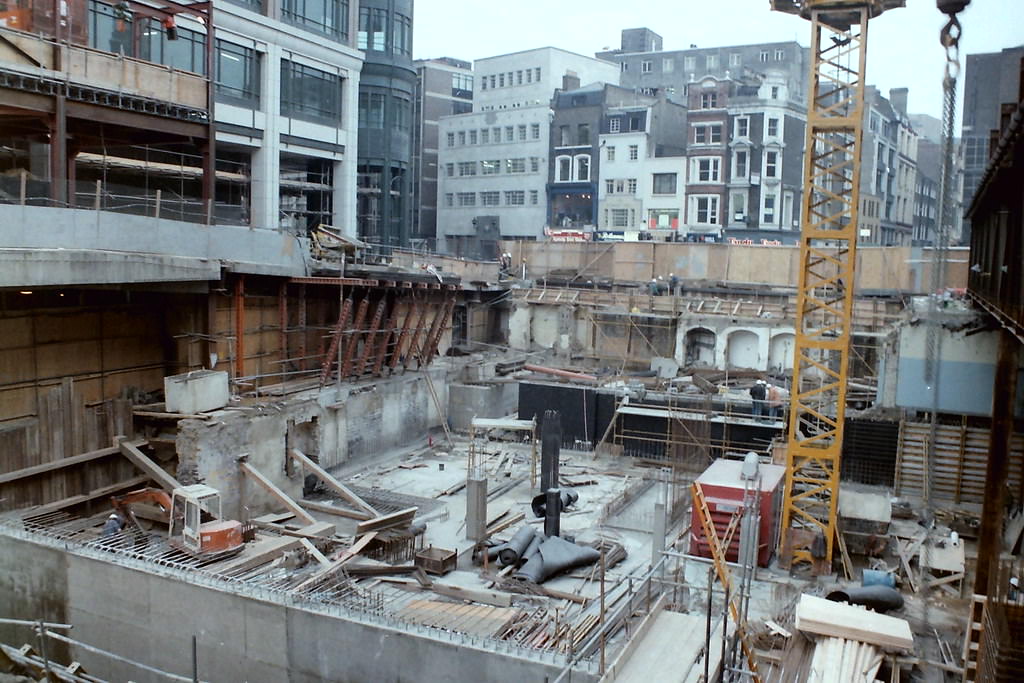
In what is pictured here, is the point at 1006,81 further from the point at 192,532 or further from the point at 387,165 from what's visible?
the point at 387,165

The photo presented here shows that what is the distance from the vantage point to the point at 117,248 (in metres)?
20.6

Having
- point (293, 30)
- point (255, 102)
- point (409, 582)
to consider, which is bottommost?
point (409, 582)

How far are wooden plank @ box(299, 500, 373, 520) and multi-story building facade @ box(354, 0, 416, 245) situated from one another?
25.8 metres

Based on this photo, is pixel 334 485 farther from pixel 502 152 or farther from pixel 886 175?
pixel 886 175

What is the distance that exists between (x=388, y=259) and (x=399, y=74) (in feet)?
55.1

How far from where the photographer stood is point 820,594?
1786 cm

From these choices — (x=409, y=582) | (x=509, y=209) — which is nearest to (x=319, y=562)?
(x=409, y=582)

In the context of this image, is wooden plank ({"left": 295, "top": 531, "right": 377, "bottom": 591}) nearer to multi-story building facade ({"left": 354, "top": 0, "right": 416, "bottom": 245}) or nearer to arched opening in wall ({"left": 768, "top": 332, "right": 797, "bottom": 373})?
arched opening in wall ({"left": 768, "top": 332, "right": 797, "bottom": 373})

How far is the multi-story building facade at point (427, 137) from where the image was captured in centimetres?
6894

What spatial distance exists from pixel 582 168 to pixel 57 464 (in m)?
45.8

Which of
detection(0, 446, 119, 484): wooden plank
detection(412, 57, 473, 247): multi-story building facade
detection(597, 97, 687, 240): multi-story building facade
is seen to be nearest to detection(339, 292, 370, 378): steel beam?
detection(0, 446, 119, 484): wooden plank

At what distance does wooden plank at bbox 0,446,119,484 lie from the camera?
65.0ft

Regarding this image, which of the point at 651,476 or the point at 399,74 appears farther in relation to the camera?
the point at 399,74

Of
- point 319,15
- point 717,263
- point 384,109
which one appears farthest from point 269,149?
point 717,263
